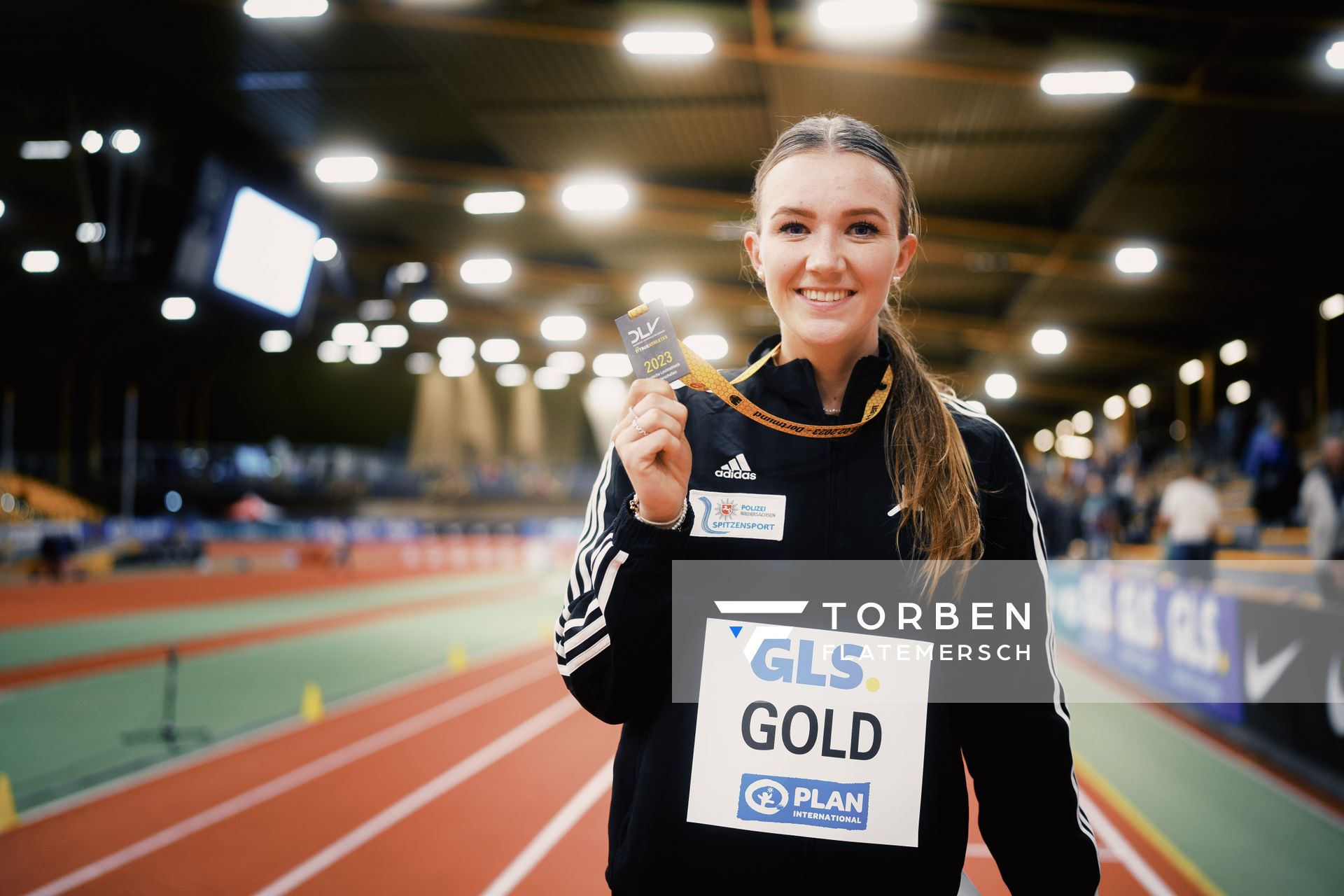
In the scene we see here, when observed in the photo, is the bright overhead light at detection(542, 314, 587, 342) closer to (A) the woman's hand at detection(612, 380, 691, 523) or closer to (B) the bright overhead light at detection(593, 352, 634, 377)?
(B) the bright overhead light at detection(593, 352, 634, 377)

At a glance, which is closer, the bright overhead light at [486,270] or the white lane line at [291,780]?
the white lane line at [291,780]

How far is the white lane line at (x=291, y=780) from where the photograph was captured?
5.25 m

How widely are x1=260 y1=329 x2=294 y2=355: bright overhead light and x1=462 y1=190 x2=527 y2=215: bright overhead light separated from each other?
66.7ft

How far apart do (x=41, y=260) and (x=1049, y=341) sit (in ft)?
76.4

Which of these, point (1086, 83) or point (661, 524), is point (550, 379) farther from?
point (661, 524)

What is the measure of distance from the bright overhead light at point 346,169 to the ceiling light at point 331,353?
21.7 metres

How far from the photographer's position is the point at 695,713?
1568mm

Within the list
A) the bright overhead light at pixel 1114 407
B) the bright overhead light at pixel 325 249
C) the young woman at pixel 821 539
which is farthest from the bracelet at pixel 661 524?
the bright overhead light at pixel 1114 407

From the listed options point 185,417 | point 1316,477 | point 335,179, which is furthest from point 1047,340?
point 185,417

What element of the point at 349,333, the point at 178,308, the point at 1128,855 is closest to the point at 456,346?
the point at 349,333

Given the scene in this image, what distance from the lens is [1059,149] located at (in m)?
11.9

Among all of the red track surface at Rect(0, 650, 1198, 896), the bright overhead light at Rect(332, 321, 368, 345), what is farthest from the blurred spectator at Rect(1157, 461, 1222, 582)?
the bright overhead light at Rect(332, 321, 368, 345)

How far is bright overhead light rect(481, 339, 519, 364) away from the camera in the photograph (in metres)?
29.7

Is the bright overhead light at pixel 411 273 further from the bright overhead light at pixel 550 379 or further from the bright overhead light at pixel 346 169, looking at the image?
the bright overhead light at pixel 550 379
